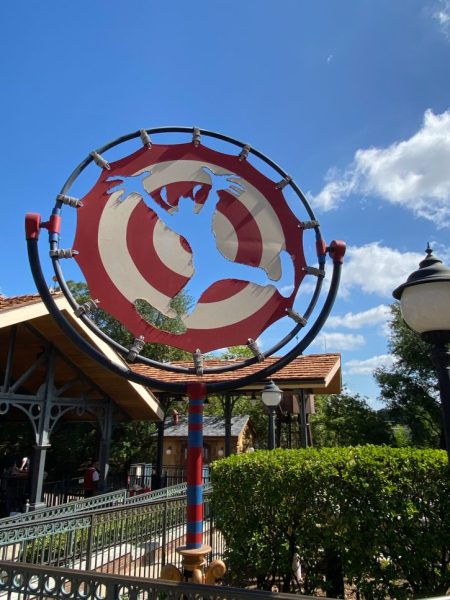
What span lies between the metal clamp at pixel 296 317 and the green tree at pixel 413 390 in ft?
96.0

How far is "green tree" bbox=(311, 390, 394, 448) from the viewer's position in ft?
97.0

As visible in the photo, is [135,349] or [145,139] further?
[145,139]

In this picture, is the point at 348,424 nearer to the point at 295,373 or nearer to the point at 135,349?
the point at 295,373

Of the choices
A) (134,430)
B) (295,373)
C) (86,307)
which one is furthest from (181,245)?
(134,430)

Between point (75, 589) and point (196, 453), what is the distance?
3.81 ft

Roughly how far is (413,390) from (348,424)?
18.2 ft

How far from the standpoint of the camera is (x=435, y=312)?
3.17 meters

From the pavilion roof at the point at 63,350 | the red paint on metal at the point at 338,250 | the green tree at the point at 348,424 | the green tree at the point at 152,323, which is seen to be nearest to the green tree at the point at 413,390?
the green tree at the point at 348,424

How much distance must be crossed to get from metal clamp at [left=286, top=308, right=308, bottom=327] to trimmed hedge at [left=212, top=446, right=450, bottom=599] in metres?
2.40

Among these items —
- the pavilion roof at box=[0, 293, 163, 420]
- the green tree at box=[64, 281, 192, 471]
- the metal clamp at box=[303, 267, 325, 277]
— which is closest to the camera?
the metal clamp at box=[303, 267, 325, 277]

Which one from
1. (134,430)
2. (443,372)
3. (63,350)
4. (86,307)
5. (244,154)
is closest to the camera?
(443,372)

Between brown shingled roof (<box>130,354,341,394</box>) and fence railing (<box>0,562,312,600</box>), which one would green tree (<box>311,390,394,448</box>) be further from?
fence railing (<box>0,562,312,600</box>)

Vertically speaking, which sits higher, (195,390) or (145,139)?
(145,139)

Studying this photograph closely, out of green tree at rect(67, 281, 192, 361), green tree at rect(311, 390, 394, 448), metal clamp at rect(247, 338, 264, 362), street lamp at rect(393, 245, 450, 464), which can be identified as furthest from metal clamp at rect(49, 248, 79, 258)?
green tree at rect(311, 390, 394, 448)
